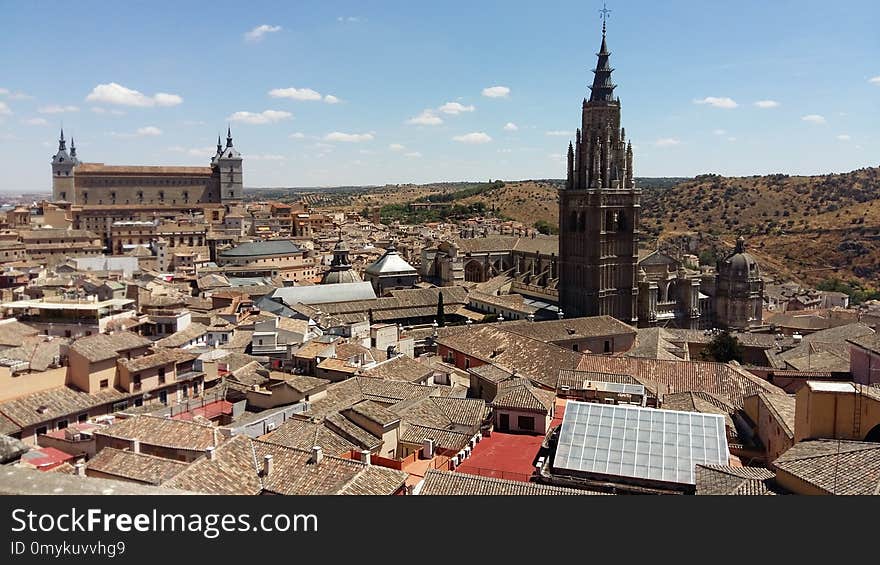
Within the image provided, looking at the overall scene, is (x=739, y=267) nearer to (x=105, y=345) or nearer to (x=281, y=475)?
(x=105, y=345)

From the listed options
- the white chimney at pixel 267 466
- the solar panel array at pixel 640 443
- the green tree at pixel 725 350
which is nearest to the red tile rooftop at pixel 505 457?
the solar panel array at pixel 640 443

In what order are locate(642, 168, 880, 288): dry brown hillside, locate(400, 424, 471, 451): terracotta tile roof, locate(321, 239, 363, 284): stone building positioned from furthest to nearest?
locate(642, 168, 880, 288): dry brown hillside < locate(321, 239, 363, 284): stone building < locate(400, 424, 471, 451): terracotta tile roof

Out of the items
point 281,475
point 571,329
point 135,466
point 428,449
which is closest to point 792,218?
point 571,329

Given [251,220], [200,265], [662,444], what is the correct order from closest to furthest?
[662,444] → [200,265] → [251,220]

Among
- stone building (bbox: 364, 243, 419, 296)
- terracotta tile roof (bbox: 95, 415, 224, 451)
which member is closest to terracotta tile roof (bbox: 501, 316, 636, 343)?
terracotta tile roof (bbox: 95, 415, 224, 451)

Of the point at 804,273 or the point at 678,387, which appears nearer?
the point at 678,387

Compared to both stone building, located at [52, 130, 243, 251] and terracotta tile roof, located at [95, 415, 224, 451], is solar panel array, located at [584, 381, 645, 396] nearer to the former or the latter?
terracotta tile roof, located at [95, 415, 224, 451]

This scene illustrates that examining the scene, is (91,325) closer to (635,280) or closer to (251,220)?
(635,280)

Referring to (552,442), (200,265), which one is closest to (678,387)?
(552,442)
